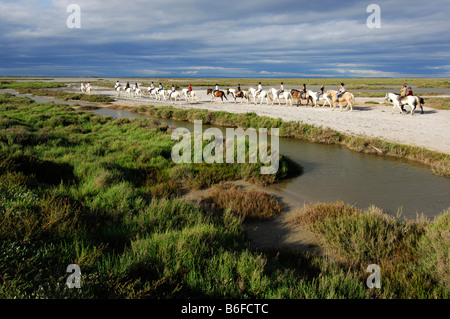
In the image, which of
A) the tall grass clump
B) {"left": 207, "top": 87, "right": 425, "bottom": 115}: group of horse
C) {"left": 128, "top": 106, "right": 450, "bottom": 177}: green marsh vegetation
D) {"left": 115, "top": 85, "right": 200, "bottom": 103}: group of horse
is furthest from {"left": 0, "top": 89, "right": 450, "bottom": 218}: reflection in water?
{"left": 115, "top": 85, "right": 200, "bottom": 103}: group of horse

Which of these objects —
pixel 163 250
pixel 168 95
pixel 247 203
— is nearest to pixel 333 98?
pixel 247 203

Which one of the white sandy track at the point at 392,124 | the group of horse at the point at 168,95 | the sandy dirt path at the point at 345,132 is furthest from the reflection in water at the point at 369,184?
the group of horse at the point at 168,95

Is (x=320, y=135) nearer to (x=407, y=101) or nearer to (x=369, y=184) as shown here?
(x=369, y=184)

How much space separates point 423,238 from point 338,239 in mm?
1391

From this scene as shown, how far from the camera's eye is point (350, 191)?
8891 mm

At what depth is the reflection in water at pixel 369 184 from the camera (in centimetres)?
791

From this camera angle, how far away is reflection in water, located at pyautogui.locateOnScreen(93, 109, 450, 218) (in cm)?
791

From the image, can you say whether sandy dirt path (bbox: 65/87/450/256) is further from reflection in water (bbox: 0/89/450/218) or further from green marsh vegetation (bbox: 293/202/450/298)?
reflection in water (bbox: 0/89/450/218)

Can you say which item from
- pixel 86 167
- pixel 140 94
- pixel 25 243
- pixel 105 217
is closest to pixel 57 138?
pixel 86 167

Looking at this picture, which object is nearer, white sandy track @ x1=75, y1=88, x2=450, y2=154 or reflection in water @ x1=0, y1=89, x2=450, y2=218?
reflection in water @ x1=0, y1=89, x2=450, y2=218

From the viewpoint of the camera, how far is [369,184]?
31.3 feet

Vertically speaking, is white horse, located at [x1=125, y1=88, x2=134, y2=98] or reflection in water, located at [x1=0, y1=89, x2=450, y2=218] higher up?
white horse, located at [x1=125, y1=88, x2=134, y2=98]

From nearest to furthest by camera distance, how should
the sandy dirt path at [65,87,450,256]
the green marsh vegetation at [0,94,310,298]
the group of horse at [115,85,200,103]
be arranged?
the green marsh vegetation at [0,94,310,298] < the sandy dirt path at [65,87,450,256] < the group of horse at [115,85,200,103]
